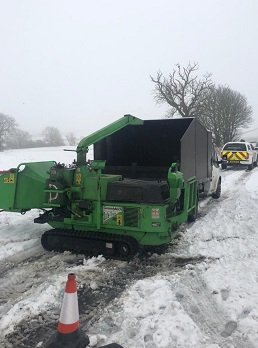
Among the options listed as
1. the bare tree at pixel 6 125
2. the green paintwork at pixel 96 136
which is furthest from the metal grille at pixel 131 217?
the bare tree at pixel 6 125

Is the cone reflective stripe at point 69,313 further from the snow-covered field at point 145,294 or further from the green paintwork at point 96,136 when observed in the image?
the green paintwork at point 96,136

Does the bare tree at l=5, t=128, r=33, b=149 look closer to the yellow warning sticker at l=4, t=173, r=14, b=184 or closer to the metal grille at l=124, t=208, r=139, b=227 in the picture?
the yellow warning sticker at l=4, t=173, r=14, b=184

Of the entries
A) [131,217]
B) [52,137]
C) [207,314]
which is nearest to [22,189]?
[131,217]

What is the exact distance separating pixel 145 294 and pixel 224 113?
5035 centimetres

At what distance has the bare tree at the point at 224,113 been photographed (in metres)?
51.9

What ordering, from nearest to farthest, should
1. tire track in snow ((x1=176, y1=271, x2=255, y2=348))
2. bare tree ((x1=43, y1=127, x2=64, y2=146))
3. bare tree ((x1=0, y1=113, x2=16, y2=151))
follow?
tire track in snow ((x1=176, y1=271, x2=255, y2=348)), bare tree ((x1=0, y1=113, x2=16, y2=151)), bare tree ((x1=43, y1=127, x2=64, y2=146))

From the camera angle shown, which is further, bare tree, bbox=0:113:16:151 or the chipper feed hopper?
bare tree, bbox=0:113:16:151

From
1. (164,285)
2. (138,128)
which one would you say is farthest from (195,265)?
(138,128)

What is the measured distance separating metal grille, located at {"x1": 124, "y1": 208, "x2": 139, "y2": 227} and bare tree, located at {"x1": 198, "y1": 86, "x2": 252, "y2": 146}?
152ft

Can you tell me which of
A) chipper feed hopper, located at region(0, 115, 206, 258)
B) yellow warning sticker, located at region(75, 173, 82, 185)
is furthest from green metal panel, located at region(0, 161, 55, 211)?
yellow warning sticker, located at region(75, 173, 82, 185)

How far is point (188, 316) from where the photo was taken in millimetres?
3982

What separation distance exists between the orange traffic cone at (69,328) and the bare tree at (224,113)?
48950 millimetres

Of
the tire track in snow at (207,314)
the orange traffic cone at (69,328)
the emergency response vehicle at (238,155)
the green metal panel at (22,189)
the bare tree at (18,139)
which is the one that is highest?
the bare tree at (18,139)

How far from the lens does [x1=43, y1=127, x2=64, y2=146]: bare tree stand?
7688cm
